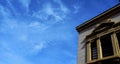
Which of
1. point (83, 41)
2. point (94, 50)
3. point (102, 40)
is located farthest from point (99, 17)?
point (94, 50)

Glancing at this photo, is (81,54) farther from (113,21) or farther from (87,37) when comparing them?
(113,21)

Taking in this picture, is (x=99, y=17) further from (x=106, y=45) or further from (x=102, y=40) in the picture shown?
(x=106, y=45)

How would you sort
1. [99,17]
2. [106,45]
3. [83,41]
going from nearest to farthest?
[106,45], [99,17], [83,41]

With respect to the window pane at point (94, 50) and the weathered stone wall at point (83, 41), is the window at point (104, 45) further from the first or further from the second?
the weathered stone wall at point (83, 41)

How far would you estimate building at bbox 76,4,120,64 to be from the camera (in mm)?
11977

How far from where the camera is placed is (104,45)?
43.0ft

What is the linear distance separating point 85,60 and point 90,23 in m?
3.86

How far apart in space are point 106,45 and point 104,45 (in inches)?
7.1

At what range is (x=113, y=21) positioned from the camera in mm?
13258

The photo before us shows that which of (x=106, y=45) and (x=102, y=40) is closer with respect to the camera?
(x=106, y=45)

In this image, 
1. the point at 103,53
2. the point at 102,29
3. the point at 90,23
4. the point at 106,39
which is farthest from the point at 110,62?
the point at 90,23

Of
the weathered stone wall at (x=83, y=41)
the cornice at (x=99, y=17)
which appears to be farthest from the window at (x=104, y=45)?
the cornice at (x=99, y=17)

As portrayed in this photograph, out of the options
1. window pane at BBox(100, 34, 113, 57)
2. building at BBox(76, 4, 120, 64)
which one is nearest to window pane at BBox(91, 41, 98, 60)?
building at BBox(76, 4, 120, 64)

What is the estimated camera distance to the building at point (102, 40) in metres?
12.0
